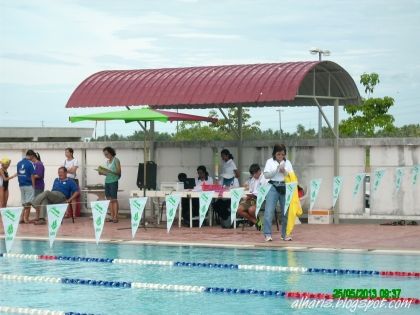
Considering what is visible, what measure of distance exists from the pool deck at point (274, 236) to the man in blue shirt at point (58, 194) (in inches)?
20.9

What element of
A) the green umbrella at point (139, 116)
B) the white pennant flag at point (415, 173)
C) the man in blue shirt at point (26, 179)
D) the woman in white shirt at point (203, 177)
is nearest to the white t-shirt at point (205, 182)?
the woman in white shirt at point (203, 177)

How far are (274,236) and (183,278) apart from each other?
5.34m

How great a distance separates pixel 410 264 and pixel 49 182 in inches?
511

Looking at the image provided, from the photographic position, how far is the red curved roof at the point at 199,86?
2030 centimetres

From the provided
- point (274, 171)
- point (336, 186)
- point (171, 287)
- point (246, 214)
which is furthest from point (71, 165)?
point (171, 287)

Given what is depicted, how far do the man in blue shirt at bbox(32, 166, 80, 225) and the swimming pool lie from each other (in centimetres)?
368

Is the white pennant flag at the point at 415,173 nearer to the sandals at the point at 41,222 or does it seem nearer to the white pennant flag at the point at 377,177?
the white pennant flag at the point at 377,177

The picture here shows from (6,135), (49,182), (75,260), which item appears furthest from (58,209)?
(6,135)

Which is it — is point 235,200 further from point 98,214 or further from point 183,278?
point 183,278

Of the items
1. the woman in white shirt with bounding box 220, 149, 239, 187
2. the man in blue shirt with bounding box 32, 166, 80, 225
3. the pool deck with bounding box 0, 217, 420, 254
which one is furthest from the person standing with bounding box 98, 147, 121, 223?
the woman in white shirt with bounding box 220, 149, 239, 187

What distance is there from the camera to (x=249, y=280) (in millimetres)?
13055

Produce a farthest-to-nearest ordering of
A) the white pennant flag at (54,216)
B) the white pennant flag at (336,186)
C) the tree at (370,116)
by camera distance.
A: 1. the tree at (370,116)
2. the white pennant flag at (336,186)
3. the white pennant flag at (54,216)

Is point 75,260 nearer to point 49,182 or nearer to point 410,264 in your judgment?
point 410,264

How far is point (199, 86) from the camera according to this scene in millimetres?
21547
